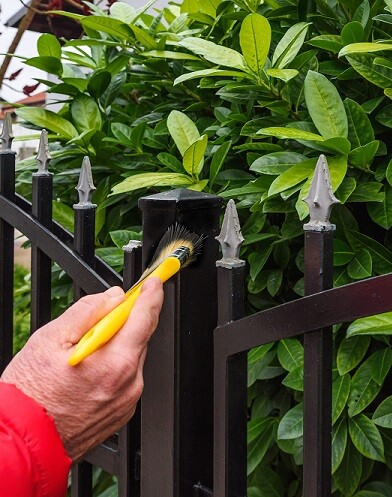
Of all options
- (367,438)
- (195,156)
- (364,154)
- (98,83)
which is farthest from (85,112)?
(367,438)

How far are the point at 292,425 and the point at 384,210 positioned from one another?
0.42m

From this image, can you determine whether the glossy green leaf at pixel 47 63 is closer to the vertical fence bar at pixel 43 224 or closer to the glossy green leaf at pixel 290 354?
the vertical fence bar at pixel 43 224

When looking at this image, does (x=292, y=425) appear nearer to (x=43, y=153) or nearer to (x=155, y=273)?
(x=155, y=273)

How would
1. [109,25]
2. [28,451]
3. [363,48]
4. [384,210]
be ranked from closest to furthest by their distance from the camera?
[28,451] < [363,48] < [384,210] < [109,25]

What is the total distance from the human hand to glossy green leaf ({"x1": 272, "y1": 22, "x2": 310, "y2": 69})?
55cm

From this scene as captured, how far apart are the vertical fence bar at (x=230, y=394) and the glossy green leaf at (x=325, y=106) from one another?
0.99ft

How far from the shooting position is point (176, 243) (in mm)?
1168

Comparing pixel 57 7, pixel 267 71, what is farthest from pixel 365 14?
pixel 57 7

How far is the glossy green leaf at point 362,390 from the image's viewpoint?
1.30 meters

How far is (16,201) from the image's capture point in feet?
5.67

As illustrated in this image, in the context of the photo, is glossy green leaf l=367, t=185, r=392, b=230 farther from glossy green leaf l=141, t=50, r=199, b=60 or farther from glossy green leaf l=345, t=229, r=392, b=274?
glossy green leaf l=141, t=50, r=199, b=60

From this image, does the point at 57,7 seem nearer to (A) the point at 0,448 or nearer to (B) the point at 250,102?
(B) the point at 250,102

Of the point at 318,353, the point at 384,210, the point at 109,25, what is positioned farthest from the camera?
the point at 109,25

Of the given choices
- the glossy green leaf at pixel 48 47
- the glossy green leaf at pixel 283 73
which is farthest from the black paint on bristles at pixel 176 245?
the glossy green leaf at pixel 48 47
